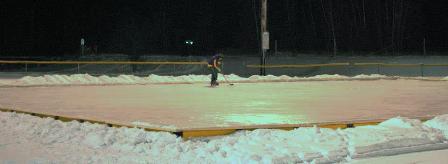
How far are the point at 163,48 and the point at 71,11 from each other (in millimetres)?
11424

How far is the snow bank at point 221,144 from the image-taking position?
8.81 m

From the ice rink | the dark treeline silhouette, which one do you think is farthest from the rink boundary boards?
the dark treeline silhouette

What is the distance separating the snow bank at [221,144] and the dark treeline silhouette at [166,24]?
1800 inches

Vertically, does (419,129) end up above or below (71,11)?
below

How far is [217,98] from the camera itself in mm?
18781

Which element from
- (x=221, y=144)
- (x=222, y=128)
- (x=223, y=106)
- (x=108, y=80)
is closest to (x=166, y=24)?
(x=108, y=80)

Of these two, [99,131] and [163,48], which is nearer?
[99,131]

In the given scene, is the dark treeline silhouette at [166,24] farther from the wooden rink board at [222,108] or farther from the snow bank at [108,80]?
the wooden rink board at [222,108]

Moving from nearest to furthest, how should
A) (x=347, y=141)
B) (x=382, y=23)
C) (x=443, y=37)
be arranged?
1. (x=347, y=141)
2. (x=443, y=37)
3. (x=382, y=23)

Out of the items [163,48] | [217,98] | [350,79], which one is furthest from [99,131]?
[163,48]

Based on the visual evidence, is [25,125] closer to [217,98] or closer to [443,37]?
[217,98]

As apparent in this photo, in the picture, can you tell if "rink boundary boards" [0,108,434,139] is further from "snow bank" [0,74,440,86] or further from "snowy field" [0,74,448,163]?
"snow bank" [0,74,440,86]

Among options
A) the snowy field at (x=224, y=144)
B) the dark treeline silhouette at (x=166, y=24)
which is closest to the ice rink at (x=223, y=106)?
the snowy field at (x=224, y=144)

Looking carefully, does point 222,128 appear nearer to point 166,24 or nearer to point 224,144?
point 224,144
